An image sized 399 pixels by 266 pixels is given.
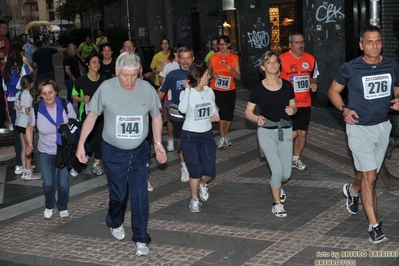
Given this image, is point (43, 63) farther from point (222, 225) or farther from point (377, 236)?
point (377, 236)

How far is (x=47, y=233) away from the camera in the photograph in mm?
8109

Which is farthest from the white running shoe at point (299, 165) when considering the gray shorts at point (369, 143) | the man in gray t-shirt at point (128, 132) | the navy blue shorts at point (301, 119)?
the man in gray t-shirt at point (128, 132)

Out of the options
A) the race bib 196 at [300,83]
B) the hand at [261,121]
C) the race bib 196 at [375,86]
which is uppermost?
the race bib 196 at [375,86]

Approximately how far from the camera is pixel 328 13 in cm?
1608

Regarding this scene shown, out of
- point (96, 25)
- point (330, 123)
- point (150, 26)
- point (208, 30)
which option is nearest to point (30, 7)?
point (96, 25)

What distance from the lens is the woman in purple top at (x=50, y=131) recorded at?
8359 millimetres

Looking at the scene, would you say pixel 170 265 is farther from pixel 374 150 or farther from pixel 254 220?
pixel 374 150

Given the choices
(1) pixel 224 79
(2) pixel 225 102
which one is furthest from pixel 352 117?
(2) pixel 225 102

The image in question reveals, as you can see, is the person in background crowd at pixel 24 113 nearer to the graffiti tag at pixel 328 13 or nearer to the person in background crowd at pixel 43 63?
the person in background crowd at pixel 43 63

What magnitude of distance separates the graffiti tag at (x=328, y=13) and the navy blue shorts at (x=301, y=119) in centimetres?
625

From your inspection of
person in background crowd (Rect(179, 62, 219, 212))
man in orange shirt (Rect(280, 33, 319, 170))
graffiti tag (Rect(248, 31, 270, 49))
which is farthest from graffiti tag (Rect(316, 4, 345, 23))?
person in background crowd (Rect(179, 62, 219, 212))

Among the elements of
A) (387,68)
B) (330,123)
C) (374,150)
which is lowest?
(330,123)

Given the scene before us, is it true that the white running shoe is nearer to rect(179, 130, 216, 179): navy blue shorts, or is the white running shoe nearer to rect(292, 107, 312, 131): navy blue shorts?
rect(292, 107, 312, 131): navy blue shorts

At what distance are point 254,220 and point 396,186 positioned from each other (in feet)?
6.57
